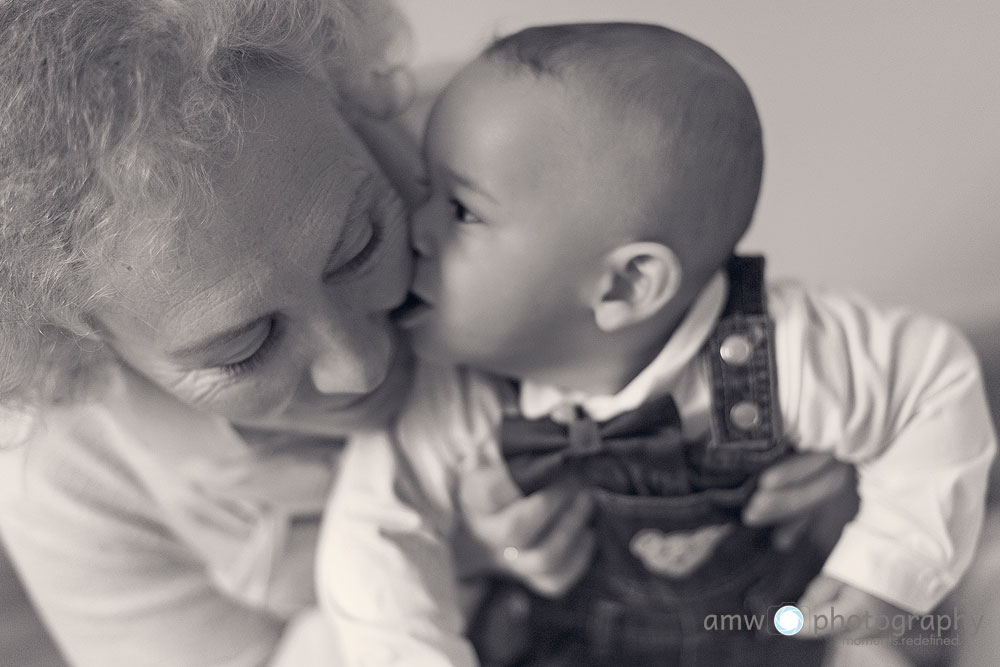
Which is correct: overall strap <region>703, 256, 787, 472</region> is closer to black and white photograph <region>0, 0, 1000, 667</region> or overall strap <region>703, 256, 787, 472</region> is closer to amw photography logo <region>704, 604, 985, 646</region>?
black and white photograph <region>0, 0, 1000, 667</region>

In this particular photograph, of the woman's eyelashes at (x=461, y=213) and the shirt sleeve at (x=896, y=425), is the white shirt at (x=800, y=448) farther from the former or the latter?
the woman's eyelashes at (x=461, y=213)

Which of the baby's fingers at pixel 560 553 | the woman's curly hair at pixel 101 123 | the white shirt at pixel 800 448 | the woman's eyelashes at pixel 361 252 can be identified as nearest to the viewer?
the woman's curly hair at pixel 101 123

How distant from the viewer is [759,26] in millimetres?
970

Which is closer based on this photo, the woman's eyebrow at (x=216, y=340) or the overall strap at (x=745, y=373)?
the woman's eyebrow at (x=216, y=340)

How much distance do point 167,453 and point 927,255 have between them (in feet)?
2.77

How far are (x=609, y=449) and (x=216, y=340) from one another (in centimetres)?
35

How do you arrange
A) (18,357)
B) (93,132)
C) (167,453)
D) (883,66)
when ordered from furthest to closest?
(883,66)
(167,453)
(18,357)
(93,132)

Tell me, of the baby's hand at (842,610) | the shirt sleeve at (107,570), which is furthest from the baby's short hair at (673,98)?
the shirt sleeve at (107,570)

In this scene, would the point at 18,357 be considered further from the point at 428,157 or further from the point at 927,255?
the point at 927,255

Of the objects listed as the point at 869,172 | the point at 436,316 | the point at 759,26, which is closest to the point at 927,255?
the point at 869,172

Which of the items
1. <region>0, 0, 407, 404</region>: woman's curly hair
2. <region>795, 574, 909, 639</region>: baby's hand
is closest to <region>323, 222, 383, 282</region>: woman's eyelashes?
<region>0, 0, 407, 404</region>: woman's curly hair

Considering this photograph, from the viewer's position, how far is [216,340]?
61 cm

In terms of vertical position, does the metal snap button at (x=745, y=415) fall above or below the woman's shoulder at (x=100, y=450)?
above

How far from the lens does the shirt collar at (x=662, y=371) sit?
0.76 m
